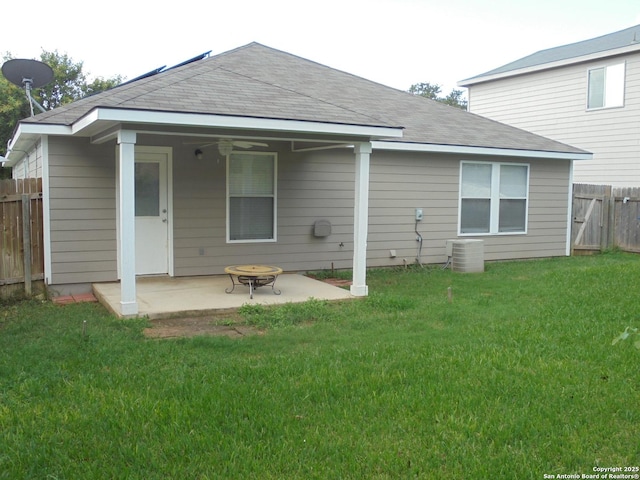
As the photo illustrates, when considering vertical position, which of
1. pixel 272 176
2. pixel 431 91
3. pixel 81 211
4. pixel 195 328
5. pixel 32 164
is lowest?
pixel 195 328

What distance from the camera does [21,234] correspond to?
8.50 metres

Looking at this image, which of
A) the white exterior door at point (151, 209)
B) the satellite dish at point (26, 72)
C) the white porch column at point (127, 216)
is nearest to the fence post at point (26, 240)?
the white exterior door at point (151, 209)

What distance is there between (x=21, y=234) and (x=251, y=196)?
3502 millimetres

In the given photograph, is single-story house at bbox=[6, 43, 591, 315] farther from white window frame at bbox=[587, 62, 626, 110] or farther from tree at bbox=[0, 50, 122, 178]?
tree at bbox=[0, 50, 122, 178]

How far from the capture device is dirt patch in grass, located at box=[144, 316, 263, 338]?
6430mm

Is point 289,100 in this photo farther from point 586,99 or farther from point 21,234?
point 586,99

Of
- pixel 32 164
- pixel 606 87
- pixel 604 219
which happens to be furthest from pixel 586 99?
pixel 32 164

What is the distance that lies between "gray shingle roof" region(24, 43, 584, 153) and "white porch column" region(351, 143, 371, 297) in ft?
1.69

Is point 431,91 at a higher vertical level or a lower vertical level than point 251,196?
higher

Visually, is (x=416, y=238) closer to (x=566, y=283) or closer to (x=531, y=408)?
(x=566, y=283)

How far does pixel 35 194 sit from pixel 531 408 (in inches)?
286

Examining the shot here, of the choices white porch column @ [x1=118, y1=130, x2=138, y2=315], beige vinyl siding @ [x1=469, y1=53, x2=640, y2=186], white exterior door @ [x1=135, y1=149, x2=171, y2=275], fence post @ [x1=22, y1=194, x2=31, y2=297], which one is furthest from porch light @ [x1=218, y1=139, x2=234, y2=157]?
beige vinyl siding @ [x1=469, y1=53, x2=640, y2=186]

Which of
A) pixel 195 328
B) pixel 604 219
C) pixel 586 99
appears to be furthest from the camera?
pixel 586 99

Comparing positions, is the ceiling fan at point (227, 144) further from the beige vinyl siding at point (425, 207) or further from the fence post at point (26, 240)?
the beige vinyl siding at point (425, 207)
